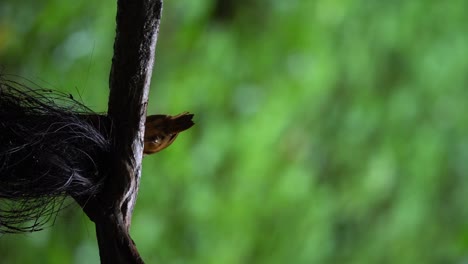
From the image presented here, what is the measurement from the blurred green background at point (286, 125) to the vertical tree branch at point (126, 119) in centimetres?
23

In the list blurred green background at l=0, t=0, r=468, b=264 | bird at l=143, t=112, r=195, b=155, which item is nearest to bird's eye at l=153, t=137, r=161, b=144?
bird at l=143, t=112, r=195, b=155

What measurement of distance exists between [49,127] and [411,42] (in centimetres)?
37

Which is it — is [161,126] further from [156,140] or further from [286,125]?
[286,125]

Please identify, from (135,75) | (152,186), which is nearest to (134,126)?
(135,75)

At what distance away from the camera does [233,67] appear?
60 centimetres

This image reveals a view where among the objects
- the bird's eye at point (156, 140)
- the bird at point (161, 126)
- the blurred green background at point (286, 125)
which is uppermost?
the blurred green background at point (286, 125)

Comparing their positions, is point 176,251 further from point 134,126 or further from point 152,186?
point 134,126

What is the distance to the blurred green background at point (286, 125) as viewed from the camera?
0.59 m

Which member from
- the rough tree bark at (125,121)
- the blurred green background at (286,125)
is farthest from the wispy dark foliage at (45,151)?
the blurred green background at (286,125)

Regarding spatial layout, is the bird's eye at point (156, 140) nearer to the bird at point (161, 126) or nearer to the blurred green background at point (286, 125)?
the bird at point (161, 126)

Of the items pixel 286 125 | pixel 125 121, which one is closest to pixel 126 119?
pixel 125 121

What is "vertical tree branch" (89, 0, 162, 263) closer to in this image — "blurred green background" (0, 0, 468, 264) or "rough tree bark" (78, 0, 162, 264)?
"rough tree bark" (78, 0, 162, 264)

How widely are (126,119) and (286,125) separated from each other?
0.90 ft

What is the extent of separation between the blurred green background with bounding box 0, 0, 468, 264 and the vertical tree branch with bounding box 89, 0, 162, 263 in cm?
23
